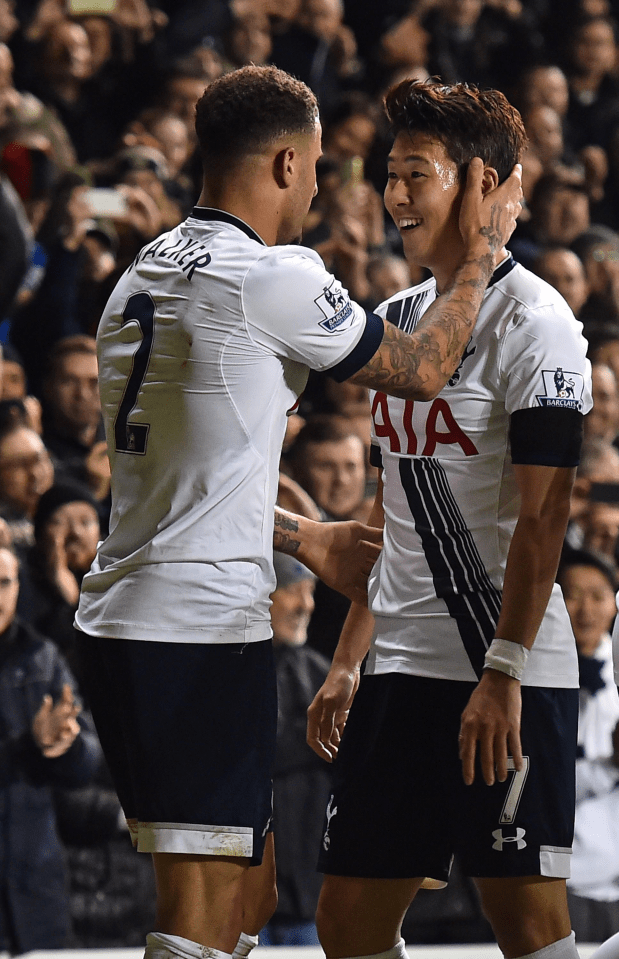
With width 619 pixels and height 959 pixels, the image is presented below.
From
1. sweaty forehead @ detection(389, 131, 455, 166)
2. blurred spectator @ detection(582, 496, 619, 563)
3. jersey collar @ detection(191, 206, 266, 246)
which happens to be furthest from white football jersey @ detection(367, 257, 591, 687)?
blurred spectator @ detection(582, 496, 619, 563)

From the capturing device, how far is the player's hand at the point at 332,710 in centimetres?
244

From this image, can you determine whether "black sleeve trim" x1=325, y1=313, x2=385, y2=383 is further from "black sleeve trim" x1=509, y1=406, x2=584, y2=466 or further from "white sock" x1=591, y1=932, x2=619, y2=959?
"white sock" x1=591, y1=932, x2=619, y2=959

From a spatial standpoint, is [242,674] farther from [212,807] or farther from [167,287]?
[167,287]

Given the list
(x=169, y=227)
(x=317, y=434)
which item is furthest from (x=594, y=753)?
(x=169, y=227)

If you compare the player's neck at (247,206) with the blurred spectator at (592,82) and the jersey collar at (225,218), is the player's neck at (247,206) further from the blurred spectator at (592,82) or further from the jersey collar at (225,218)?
the blurred spectator at (592,82)

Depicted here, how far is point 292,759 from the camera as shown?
3898mm

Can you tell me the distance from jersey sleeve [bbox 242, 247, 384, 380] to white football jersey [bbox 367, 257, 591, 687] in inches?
11.0

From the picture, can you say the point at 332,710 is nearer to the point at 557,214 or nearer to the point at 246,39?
the point at 557,214

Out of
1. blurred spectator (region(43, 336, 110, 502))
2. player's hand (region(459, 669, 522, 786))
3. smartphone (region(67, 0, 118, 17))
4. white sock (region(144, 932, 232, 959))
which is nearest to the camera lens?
white sock (region(144, 932, 232, 959))

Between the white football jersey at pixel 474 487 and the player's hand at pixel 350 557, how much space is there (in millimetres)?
172

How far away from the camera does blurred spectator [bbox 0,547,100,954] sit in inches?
140

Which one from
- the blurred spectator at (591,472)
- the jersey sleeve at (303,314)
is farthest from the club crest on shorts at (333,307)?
the blurred spectator at (591,472)

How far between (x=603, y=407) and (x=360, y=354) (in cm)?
331

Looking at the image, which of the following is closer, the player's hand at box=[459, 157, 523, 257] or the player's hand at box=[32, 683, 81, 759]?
the player's hand at box=[459, 157, 523, 257]
